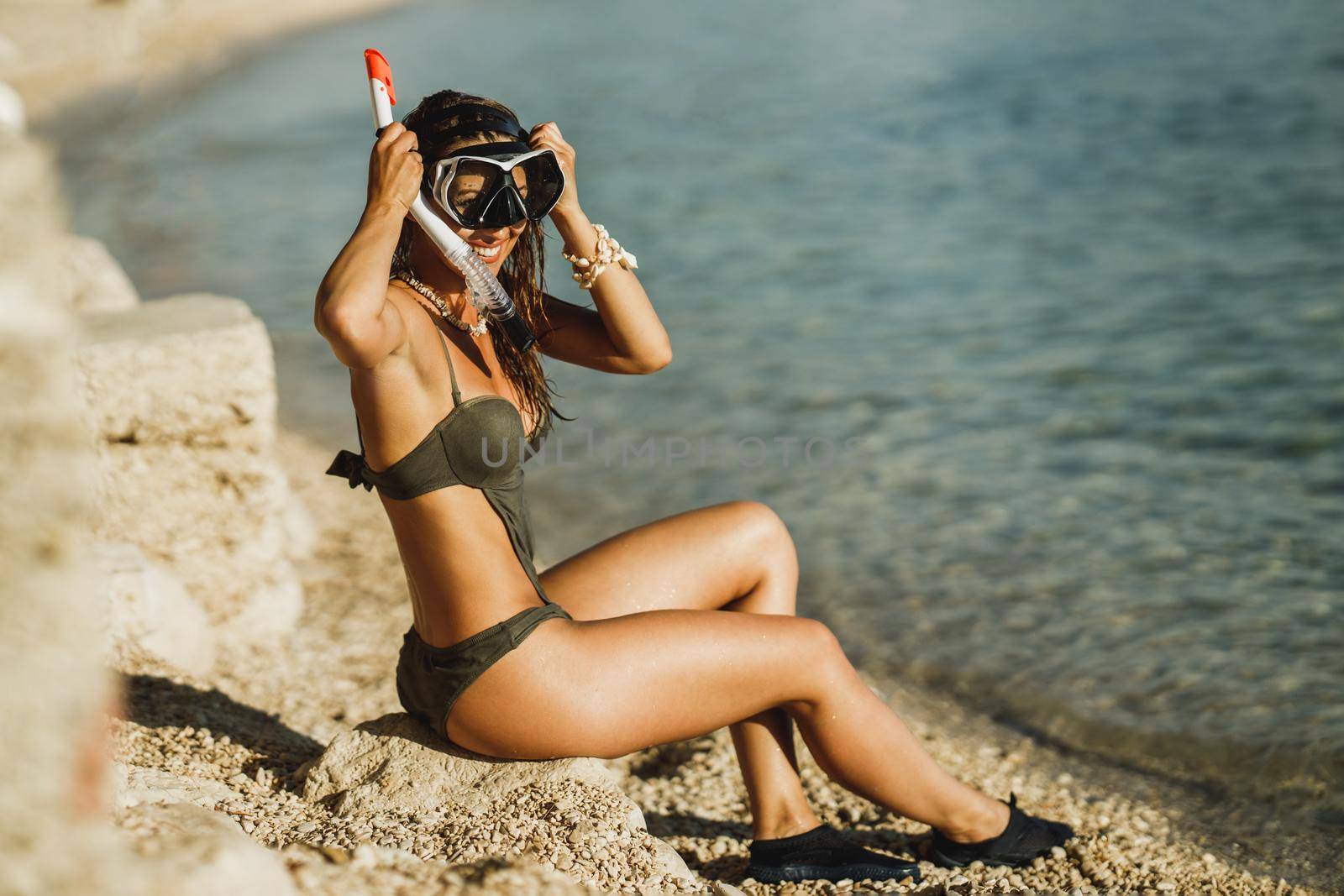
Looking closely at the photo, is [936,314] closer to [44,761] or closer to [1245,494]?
[1245,494]

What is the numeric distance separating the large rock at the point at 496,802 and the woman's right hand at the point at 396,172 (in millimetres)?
1163

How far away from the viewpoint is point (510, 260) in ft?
9.32

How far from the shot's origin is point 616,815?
2381 millimetres

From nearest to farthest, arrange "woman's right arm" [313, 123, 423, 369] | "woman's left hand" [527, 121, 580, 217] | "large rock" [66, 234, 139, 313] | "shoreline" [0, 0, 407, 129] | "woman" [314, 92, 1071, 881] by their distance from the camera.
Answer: "woman's right arm" [313, 123, 423, 369] → "woman" [314, 92, 1071, 881] → "woman's left hand" [527, 121, 580, 217] → "large rock" [66, 234, 139, 313] → "shoreline" [0, 0, 407, 129]

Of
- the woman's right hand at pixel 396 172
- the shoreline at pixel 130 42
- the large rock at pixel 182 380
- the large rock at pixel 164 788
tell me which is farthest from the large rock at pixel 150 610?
the shoreline at pixel 130 42

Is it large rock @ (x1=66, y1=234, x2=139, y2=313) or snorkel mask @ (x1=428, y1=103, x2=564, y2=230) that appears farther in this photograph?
large rock @ (x1=66, y1=234, x2=139, y2=313)

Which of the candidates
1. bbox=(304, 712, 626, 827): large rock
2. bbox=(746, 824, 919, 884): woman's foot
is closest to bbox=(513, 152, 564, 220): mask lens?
bbox=(304, 712, 626, 827): large rock

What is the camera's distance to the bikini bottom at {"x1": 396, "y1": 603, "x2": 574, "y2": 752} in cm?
240

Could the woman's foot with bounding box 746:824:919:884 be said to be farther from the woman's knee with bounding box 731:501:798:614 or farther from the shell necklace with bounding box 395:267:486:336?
the shell necklace with bounding box 395:267:486:336

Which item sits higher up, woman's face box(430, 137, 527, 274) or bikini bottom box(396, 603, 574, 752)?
woman's face box(430, 137, 527, 274)

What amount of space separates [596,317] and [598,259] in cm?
25

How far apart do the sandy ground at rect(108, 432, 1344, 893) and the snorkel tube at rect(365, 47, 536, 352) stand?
3.52ft

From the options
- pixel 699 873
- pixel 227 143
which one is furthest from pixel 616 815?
pixel 227 143

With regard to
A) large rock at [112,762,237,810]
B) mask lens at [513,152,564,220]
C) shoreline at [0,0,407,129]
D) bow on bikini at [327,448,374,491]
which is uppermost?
shoreline at [0,0,407,129]
